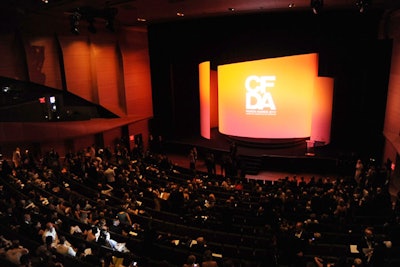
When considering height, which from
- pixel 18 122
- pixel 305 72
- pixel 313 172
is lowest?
pixel 313 172


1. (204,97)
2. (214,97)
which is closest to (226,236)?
(204,97)

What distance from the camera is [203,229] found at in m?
8.38

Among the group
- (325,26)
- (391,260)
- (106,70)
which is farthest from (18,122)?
(391,260)

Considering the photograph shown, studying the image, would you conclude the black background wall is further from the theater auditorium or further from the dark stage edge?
the dark stage edge

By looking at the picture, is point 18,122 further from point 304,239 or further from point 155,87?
point 304,239

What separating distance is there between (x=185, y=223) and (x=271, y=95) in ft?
35.2

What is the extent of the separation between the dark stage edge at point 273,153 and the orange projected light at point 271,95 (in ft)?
2.05

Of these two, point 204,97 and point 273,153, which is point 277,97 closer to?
point 273,153

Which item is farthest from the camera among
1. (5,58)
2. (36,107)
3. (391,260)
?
(36,107)

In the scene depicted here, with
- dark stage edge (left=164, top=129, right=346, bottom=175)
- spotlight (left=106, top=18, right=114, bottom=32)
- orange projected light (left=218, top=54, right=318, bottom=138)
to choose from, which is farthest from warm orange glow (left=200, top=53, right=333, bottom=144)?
spotlight (left=106, top=18, right=114, bottom=32)

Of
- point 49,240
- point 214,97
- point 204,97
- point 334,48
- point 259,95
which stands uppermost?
point 334,48

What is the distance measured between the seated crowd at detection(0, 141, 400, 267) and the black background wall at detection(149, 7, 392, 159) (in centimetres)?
471

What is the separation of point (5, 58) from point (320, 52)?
558 inches

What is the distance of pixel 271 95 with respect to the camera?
1812 centimetres
